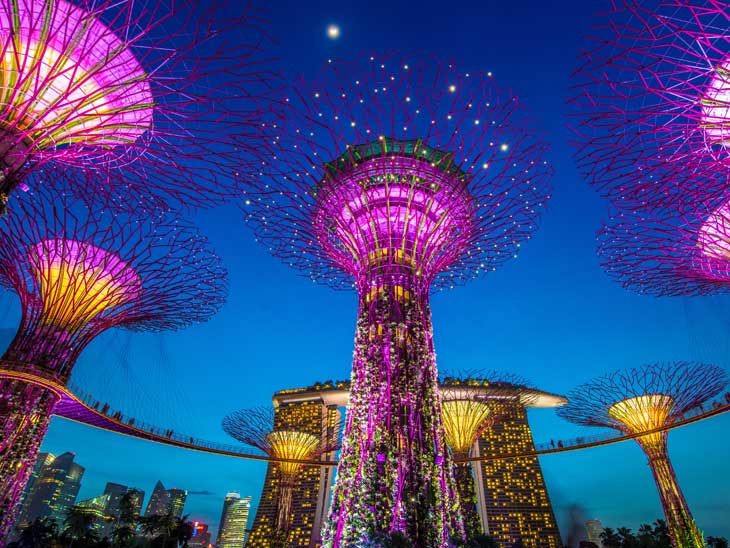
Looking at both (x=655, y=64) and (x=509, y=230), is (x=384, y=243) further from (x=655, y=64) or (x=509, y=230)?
(x=655, y=64)

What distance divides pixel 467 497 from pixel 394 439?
12684mm

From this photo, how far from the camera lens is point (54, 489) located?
126m

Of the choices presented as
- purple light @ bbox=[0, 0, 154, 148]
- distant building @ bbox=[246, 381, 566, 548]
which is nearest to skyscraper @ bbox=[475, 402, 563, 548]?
distant building @ bbox=[246, 381, 566, 548]

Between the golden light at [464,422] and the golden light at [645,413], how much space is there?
24.5 ft

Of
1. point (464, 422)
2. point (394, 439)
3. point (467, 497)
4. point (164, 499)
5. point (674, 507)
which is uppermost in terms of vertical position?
point (164, 499)

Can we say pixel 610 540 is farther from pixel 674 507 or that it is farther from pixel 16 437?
pixel 16 437

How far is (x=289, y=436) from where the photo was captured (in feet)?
91.2

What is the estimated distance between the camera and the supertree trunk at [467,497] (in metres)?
20.0

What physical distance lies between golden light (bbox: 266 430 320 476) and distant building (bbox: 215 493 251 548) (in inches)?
4821

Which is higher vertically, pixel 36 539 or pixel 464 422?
pixel 464 422

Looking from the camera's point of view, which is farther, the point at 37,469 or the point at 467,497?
the point at 37,469

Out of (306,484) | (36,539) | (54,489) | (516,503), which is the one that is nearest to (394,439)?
(36,539)

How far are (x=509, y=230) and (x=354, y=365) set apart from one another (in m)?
7.04

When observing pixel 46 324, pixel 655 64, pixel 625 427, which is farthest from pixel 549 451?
pixel 46 324
